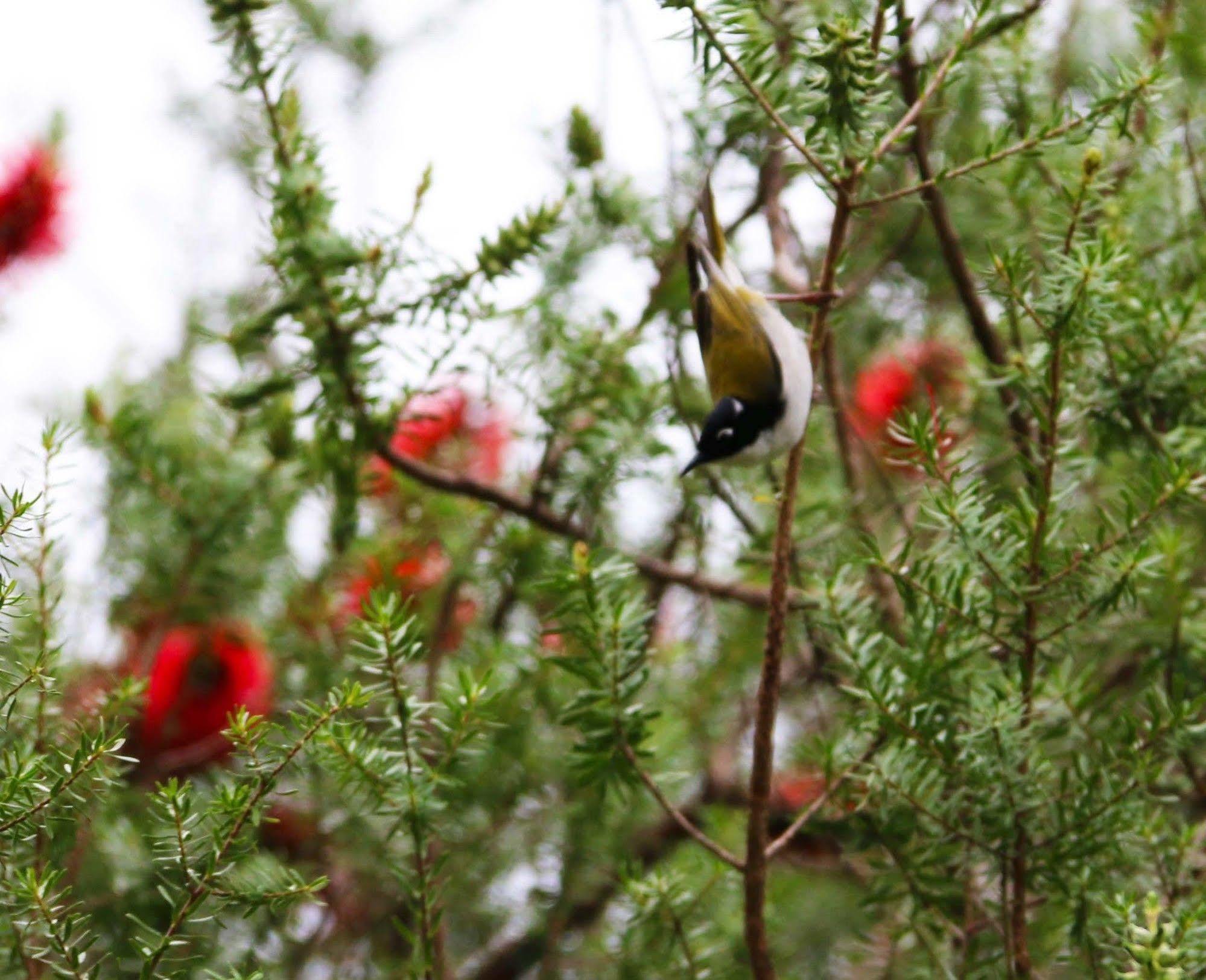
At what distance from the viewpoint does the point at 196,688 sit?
1.43m

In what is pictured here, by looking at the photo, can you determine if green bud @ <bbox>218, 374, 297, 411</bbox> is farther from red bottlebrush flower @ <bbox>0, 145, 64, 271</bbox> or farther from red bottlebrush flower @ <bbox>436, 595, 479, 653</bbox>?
red bottlebrush flower @ <bbox>436, 595, 479, 653</bbox>

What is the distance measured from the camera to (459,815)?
3.85 feet

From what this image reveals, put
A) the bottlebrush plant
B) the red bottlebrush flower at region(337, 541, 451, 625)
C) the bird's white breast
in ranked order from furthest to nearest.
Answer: the red bottlebrush flower at region(337, 541, 451, 625) < the bird's white breast < the bottlebrush plant

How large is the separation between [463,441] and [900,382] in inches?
23.2

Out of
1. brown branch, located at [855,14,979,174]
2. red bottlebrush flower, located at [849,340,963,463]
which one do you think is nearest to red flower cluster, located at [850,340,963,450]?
red bottlebrush flower, located at [849,340,963,463]

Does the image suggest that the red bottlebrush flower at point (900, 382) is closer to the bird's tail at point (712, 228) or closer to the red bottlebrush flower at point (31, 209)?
the bird's tail at point (712, 228)

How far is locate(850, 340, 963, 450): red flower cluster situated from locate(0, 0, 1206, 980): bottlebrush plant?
1 cm

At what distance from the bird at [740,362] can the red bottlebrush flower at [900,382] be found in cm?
44

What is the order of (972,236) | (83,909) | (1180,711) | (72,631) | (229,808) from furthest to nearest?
(972,236) → (72,631) → (83,909) → (1180,711) → (229,808)

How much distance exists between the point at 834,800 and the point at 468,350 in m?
0.54

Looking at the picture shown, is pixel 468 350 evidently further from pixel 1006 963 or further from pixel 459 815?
pixel 1006 963

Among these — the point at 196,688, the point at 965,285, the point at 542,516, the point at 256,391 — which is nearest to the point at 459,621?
the point at 196,688

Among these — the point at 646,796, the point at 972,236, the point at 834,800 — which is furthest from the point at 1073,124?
the point at 646,796

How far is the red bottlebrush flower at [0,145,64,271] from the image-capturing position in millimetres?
1290
